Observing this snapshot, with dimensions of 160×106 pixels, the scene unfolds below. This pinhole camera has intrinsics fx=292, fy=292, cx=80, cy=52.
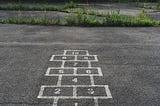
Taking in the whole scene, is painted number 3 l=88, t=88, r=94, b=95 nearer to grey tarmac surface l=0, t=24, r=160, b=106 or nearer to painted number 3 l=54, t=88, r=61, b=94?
grey tarmac surface l=0, t=24, r=160, b=106

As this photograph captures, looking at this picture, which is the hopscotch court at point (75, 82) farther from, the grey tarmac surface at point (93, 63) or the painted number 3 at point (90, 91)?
the grey tarmac surface at point (93, 63)

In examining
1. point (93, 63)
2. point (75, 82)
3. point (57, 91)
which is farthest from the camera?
point (93, 63)

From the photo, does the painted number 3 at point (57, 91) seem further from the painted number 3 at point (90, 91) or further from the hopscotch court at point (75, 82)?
the painted number 3 at point (90, 91)

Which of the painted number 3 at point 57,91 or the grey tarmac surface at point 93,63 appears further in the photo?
the painted number 3 at point 57,91

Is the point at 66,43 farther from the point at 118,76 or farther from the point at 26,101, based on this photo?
the point at 26,101

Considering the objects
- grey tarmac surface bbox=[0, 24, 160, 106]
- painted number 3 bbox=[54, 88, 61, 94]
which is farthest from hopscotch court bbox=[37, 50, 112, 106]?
grey tarmac surface bbox=[0, 24, 160, 106]

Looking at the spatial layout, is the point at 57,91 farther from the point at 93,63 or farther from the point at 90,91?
the point at 93,63

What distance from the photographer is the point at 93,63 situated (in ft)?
26.1

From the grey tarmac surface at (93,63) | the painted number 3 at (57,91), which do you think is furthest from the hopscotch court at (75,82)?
the grey tarmac surface at (93,63)

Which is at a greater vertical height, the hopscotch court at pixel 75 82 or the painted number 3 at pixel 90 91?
the hopscotch court at pixel 75 82

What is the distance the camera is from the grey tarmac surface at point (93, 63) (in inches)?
226

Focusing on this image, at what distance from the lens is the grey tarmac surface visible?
574 cm

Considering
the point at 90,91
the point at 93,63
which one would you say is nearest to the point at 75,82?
the point at 90,91

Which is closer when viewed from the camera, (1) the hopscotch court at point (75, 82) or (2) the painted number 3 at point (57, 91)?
(1) the hopscotch court at point (75, 82)
